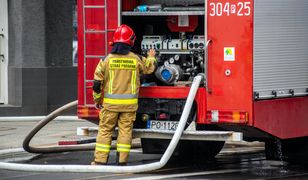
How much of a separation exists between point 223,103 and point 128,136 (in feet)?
4.28

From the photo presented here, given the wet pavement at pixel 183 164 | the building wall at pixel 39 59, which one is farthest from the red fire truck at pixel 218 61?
the building wall at pixel 39 59

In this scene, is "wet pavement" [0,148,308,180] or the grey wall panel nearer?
the grey wall panel

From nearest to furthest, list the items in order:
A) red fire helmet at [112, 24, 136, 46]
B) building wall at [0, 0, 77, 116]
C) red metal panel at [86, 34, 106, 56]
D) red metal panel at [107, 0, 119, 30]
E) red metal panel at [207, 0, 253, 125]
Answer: red metal panel at [207, 0, 253, 125], red fire helmet at [112, 24, 136, 46], red metal panel at [107, 0, 119, 30], red metal panel at [86, 34, 106, 56], building wall at [0, 0, 77, 116]

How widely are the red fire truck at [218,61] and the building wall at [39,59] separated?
219 inches

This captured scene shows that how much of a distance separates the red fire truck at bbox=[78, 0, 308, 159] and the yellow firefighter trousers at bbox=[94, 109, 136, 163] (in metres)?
0.35

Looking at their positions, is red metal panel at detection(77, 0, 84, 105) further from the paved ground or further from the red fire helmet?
the paved ground

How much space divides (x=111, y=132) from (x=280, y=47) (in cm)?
233

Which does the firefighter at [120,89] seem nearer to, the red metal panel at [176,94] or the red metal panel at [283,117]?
the red metal panel at [176,94]

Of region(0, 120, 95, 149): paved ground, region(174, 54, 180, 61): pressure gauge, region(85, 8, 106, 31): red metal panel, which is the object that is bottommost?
region(0, 120, 95, 149): paved ground

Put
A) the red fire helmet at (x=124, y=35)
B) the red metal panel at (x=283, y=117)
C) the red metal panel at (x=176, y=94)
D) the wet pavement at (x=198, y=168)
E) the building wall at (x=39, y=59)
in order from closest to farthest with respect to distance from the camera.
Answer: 1. the red metal panel at (x=283, y=117)
2. the red metal panel at (x=176, y=94)
3. the wet pavement at (x=198, y=168)
4. the red fire helmet at (x=124, y=35)
5. the building wall at (x=39, y=59)

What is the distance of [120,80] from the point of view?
10.3m

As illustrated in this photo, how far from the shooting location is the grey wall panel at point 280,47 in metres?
9.64

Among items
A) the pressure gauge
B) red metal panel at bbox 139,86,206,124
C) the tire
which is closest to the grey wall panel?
red metal panel at bbox 139,86,206,124

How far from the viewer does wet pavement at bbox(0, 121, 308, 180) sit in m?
10.1
